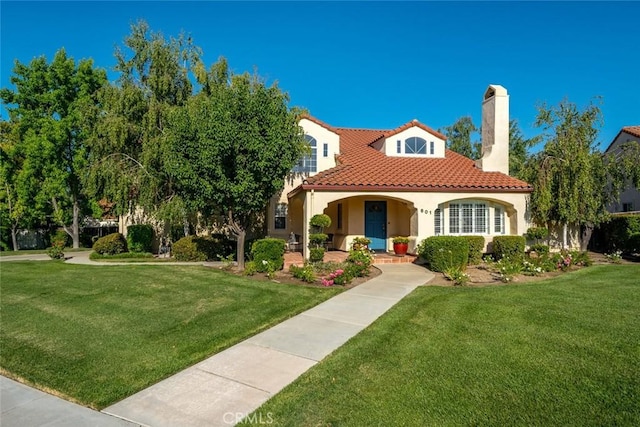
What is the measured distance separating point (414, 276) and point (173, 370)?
29.2 ft

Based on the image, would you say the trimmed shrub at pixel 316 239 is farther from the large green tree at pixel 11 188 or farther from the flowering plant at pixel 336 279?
the large green tree at pixel 11 188

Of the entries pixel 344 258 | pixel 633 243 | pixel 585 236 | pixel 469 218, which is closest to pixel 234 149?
pixel 344 258

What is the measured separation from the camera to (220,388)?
→ 4996 millimetres

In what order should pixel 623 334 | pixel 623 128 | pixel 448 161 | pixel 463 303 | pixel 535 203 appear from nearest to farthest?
pixel 623 334 < pixel 463 303 < pixel 535 203 < pixel 448 161 < pixel 623 128

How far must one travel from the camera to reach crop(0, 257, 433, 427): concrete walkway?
4.31 meters

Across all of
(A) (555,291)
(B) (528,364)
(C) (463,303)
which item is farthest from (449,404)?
(A) (555,291)

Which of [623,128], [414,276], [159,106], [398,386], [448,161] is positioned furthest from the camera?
[623,128]

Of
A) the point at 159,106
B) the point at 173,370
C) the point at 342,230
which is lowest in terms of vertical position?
the point at 173,370

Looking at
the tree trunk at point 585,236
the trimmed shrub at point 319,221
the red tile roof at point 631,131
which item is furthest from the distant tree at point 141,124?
the red tile roof at point 631,131

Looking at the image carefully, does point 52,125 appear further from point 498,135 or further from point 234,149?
point 498,135

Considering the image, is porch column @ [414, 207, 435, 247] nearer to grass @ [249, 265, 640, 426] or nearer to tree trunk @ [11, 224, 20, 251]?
grass @ [249, 265, 640, 426]

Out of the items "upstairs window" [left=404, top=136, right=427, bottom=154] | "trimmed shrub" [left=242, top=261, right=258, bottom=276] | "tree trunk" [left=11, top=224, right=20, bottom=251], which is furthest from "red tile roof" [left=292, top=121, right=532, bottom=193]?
"tree trunk" [left=11, top=224, right=20, bottom=251]

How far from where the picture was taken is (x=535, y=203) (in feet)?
57.0

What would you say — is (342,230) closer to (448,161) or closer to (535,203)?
(448,161)
